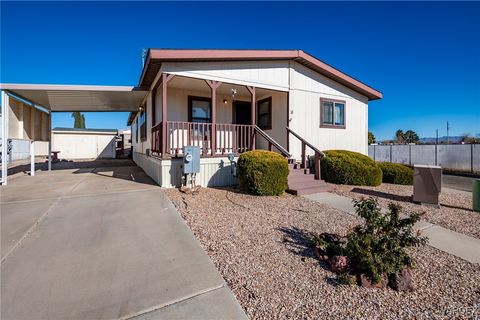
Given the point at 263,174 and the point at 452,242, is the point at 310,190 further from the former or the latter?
the point at 452,242

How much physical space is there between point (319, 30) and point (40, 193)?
1306cm

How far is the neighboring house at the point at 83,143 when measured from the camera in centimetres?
2177

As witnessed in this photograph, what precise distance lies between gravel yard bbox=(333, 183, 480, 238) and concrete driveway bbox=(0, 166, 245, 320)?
455 centimetres

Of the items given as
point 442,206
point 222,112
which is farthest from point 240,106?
point 442,206

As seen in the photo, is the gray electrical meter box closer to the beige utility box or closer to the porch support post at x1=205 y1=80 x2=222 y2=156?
the porch support post at x1=205 y1=80 x2=222 y2=156

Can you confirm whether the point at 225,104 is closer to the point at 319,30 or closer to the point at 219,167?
the point at 219,167

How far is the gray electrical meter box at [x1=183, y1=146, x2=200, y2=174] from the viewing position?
614cm

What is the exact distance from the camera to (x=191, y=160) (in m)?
6.18

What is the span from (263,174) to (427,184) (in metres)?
3.93

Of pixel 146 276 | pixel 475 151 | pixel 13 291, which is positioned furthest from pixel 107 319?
pixel 475 151

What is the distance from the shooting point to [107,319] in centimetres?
186

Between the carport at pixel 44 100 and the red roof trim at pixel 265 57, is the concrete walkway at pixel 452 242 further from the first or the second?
the carport at pixel 44 100

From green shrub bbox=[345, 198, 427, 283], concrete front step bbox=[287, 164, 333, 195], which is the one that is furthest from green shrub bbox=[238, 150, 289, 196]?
green shrub bbox=[345, 198, 427, 283]

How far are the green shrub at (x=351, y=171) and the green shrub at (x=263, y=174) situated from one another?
2.74 meters
